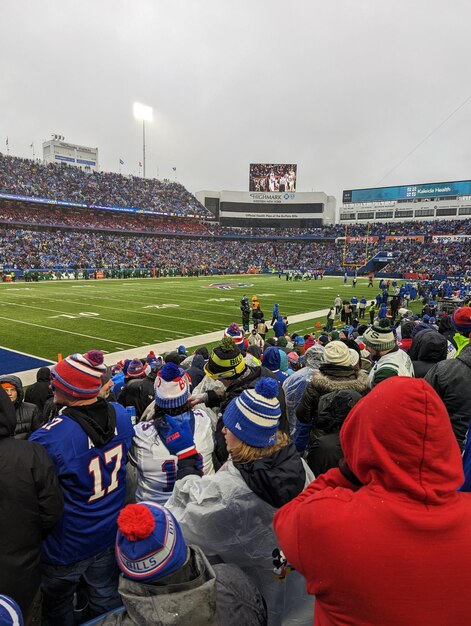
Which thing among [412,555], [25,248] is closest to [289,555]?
[412,555]

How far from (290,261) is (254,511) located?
7300 cm

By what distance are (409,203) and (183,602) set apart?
8604 cm

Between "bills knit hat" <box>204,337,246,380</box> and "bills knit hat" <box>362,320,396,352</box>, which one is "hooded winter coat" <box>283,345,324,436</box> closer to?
"bills knit hat" <box>204,337,246,380</box>

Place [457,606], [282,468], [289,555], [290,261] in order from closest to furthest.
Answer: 1. [457,606]
2. [289,555]
3. [282,468]
4. [290,261]

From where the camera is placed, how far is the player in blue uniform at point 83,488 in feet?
7.69

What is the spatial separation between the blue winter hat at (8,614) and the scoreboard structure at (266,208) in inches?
3437

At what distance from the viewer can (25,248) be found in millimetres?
48125

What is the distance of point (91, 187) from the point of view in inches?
2566

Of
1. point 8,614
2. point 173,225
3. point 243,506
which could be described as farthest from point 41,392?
point 173,225

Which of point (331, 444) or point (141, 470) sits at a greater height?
point (331, 444)

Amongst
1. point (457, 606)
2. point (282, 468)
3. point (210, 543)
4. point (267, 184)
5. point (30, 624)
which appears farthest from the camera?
point (267, 184)

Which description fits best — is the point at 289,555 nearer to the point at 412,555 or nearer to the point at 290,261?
the point at 412,555

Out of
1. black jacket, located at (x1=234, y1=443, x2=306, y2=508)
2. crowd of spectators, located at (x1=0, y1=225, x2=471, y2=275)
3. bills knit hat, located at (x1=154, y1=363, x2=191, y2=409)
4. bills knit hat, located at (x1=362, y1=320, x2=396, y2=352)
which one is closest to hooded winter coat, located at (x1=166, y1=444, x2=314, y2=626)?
black jacket, located at (x1=234, y1=443, x2=306, y2=508)

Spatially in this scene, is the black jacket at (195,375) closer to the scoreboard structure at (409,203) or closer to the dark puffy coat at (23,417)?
the dark puffy coat at (23,417)
